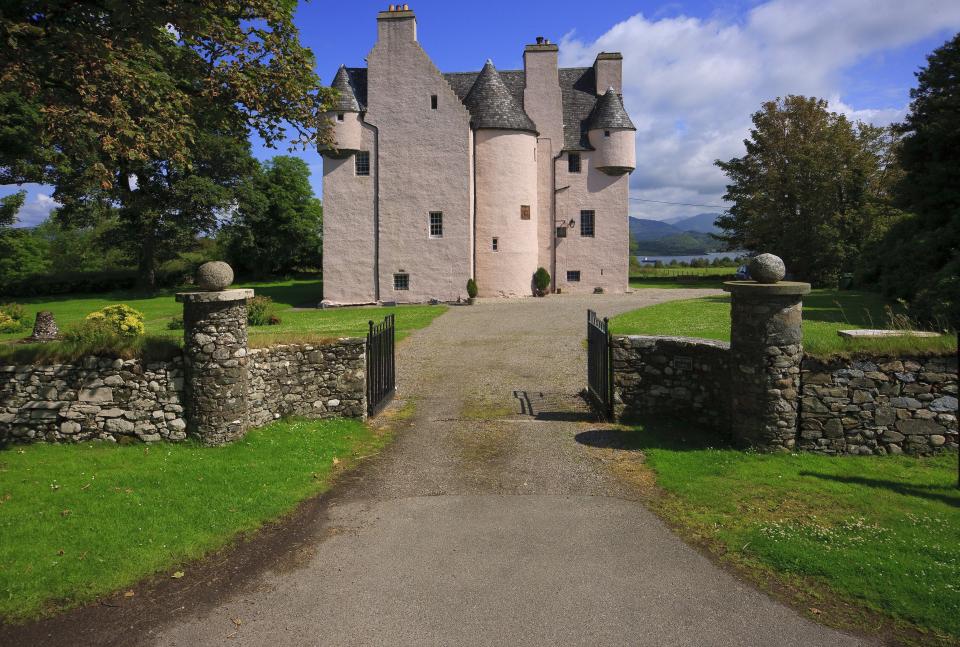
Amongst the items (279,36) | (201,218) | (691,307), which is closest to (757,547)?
(279,36)

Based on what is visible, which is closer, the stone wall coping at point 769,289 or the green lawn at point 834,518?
the green lawn at point 834,518

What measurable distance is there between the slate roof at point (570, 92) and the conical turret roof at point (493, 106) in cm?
92

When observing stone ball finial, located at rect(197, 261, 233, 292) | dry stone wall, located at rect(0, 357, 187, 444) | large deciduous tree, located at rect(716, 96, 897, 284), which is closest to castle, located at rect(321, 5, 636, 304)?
large deciduous tree, located at rect(716, 96, 897, 284)

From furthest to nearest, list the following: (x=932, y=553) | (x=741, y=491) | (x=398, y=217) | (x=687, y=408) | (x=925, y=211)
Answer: (x=398, y=217)
(x=925, y=211)
(x=687, y=408)
(x=741, y=491)
(x=932, y=553)

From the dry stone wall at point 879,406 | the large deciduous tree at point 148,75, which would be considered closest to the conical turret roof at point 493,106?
the large deciduous tree at point 148,75

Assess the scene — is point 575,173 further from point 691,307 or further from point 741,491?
point 741,491

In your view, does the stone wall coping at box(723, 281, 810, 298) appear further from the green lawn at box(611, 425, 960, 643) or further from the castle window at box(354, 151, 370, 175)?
the castle window at box(354, 151, 370, 175)

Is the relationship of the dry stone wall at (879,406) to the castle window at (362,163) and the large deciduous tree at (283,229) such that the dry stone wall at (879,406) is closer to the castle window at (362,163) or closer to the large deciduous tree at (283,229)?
the castle window at (362,163)

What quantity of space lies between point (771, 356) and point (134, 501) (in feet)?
28.9

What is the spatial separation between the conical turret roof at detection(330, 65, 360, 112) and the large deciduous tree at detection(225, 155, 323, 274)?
18.9 metres

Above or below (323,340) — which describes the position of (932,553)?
below

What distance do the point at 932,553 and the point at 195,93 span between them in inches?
500

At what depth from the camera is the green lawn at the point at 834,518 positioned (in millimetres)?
5594

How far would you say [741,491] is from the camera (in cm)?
800
